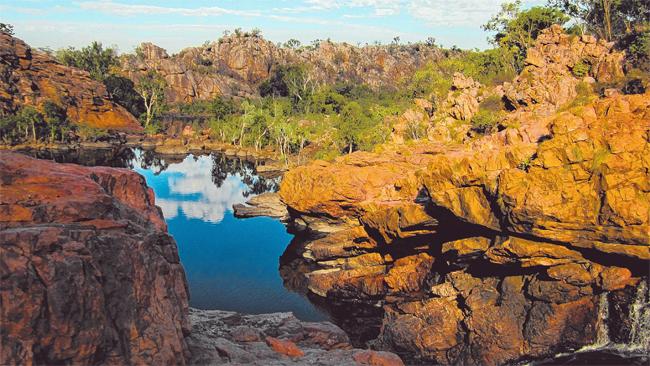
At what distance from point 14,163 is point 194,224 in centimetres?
3746

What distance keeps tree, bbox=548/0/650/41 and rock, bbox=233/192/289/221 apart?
4124cm

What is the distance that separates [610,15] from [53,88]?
375 feet

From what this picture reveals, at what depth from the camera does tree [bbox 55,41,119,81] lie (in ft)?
485

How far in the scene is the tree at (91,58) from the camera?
485ft

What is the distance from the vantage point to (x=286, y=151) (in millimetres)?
91000

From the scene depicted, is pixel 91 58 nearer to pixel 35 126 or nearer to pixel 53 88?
pixel 53 88

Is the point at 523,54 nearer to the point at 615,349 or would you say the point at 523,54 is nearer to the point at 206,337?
the point at 615,349

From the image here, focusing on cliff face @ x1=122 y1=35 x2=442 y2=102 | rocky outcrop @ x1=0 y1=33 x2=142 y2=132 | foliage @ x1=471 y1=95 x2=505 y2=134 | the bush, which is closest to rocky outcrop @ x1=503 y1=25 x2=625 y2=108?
foliage @ x1=471 y1=95 x2=505 y2=134

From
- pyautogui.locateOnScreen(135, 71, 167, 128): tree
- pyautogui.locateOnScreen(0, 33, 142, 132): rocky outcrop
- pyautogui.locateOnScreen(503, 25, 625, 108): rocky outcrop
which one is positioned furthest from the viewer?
pyautogui.locateOnScreen(135, 71, 167, 128): tree

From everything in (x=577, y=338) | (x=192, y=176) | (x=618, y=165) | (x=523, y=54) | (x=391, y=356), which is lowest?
(x=192, y=176)

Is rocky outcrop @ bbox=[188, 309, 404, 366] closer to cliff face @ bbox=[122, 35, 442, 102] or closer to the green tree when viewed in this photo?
the green tree

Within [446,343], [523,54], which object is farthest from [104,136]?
[446,343]

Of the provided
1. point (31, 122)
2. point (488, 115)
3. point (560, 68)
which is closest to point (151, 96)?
point (31, 122)

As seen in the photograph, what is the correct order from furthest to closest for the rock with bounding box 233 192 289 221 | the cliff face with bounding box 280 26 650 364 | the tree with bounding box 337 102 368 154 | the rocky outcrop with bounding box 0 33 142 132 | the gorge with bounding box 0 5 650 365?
1. the rocky outcrop with bounding box 0 33 142 132
2. the tree with bounding box 337 102 368 154
3. the rock with bounding box 233 192 289 221
4. the cliff face with bounding box 280 26 650 364
5. the gorge with bounding box 0 5 650 365
